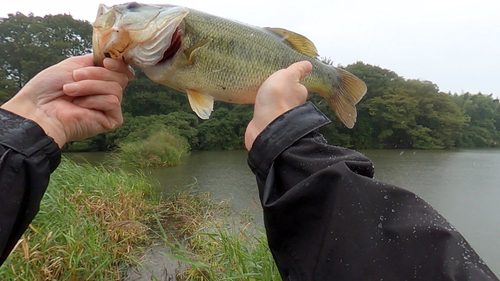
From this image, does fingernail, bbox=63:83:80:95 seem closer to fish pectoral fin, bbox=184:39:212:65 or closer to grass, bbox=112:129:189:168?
fish pectoral fin, bbox=184:39:212:65

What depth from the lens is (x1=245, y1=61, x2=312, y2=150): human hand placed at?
1.53 meters

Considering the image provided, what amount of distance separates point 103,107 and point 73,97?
0.21 m

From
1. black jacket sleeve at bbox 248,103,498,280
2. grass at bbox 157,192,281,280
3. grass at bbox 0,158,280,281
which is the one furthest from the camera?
grass at bbox 0,158,280,281

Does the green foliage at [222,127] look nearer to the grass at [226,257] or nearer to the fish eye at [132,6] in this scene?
the grass at [226,257]

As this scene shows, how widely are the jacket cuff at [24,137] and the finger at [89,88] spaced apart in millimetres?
332

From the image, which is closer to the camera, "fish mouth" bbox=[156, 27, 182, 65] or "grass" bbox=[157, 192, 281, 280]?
"fish mouth" bbox=[156, 27, 182, 65]

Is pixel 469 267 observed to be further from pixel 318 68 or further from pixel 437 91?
pixel 437 91

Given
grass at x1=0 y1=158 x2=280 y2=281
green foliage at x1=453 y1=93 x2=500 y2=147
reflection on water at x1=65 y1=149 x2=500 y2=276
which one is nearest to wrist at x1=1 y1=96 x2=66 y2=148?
grass at x1=0 y1=158 x2=280 y2=281

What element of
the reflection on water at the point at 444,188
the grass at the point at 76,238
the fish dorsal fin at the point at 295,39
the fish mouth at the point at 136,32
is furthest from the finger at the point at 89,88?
the reflection on water at the point at 444,188

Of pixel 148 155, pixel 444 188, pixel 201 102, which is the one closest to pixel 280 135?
pixel 201 102

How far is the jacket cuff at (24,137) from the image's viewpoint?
1.36 metres

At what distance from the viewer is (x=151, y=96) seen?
26.8m

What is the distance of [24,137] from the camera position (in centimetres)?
140

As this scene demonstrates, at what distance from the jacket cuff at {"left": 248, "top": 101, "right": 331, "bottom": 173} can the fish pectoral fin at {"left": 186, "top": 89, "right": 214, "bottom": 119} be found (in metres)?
0.83
